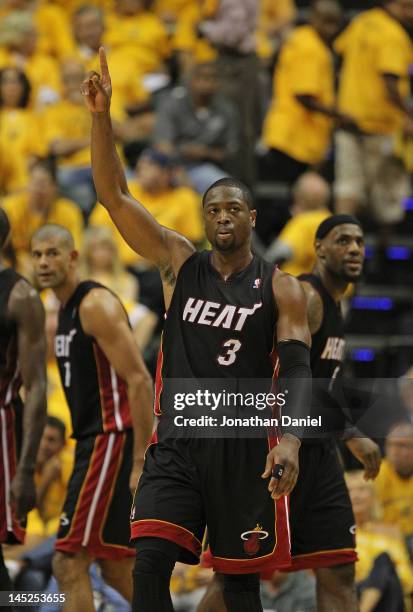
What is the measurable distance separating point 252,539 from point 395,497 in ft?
10.7

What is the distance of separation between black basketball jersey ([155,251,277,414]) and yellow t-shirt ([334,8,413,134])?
6.46 metres

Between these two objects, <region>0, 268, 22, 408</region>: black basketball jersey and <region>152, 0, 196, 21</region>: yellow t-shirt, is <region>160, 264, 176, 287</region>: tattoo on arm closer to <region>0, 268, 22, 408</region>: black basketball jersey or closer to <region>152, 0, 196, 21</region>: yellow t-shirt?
<region>0, 268, 22, 408</region>: black basketball jersey

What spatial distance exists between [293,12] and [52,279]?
8.01m

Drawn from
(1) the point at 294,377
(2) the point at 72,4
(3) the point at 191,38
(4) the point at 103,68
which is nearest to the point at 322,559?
(1) the point at 294,377

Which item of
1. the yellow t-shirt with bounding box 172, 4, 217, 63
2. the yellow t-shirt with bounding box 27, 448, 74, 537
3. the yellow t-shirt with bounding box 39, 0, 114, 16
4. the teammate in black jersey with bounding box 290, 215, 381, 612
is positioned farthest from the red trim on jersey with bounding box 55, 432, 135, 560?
the yellow t-shirt with bounding box 39, 0, 114, 16

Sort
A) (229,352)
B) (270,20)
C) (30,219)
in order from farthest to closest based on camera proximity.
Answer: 1. (270,20)
2. (30,219)
3. (229,352)

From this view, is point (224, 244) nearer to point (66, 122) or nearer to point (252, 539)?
point (252, 539)

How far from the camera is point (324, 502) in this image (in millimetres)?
6328

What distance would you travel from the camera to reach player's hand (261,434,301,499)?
5164 millimetres

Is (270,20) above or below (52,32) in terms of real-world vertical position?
above

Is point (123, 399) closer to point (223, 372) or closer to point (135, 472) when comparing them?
point (135, 472)

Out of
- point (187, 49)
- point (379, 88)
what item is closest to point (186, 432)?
point (379, 88)

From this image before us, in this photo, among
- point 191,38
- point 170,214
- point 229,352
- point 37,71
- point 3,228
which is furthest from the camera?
point 191,38

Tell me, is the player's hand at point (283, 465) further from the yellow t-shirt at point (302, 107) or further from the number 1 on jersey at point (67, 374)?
the yellow t-shirt at point (302, 107)
